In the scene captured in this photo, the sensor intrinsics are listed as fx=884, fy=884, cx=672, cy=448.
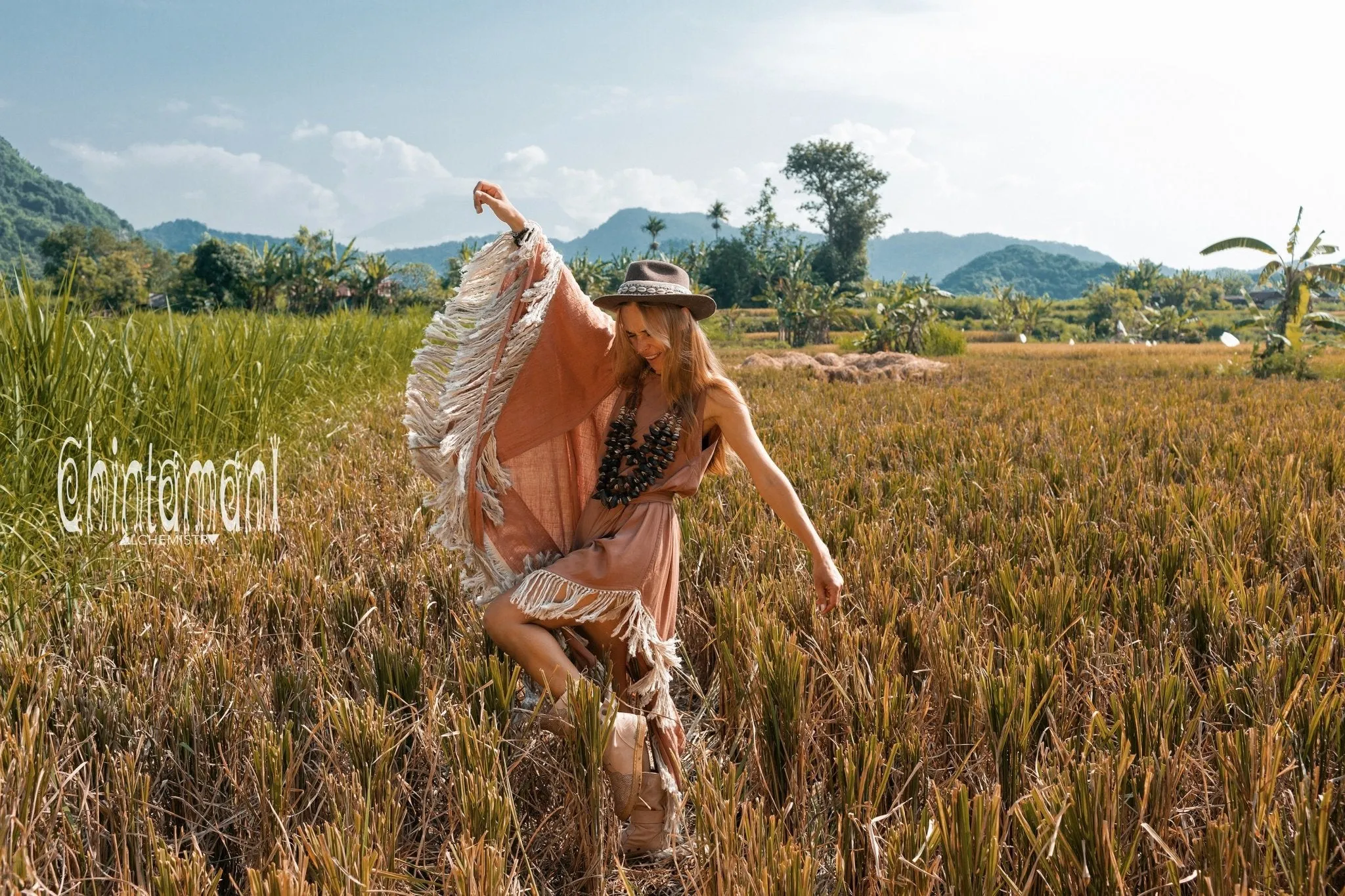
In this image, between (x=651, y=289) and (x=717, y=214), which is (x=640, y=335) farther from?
(x=717, y=214)

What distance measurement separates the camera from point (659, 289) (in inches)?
75.4

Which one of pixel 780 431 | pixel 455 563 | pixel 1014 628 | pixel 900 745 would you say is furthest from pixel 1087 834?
pixel 780 431

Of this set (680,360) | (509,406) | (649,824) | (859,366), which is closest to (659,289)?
(680,360)

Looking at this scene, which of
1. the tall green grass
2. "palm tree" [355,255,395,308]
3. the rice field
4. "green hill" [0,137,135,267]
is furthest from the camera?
"green hill" [0,137,135,267]

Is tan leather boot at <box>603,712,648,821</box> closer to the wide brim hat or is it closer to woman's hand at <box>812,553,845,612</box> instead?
woman's hand at <box>812,553,845,612</box>

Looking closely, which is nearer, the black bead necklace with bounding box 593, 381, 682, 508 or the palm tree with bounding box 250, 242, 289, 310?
the black bead necklace with bounding box 593, 381, 682, 508

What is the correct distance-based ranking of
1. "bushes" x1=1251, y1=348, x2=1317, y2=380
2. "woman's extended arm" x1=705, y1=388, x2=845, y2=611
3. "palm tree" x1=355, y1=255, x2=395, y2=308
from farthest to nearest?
"palm tree" x1=355, y1=255, x2=395, y2=308 < "bushes" x1=1251, y1=348, x2=1317, y2=380 < "woman's extended arm" x1=705, y1=388, x2=845, y2=611

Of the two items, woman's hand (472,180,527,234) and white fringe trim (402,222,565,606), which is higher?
woman's hand (472,180,527,234)

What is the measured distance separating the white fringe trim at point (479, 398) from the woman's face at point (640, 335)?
182 mm

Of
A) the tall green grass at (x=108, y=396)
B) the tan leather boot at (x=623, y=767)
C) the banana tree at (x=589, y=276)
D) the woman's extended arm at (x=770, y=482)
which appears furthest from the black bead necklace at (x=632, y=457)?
the banana tree at (x=589, y=276)

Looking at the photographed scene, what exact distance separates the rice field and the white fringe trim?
31 cm

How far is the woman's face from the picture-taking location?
1.96 m

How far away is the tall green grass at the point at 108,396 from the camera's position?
9.50 ft

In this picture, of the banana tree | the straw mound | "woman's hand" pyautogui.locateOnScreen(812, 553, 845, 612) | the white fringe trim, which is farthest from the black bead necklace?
the banana tree
